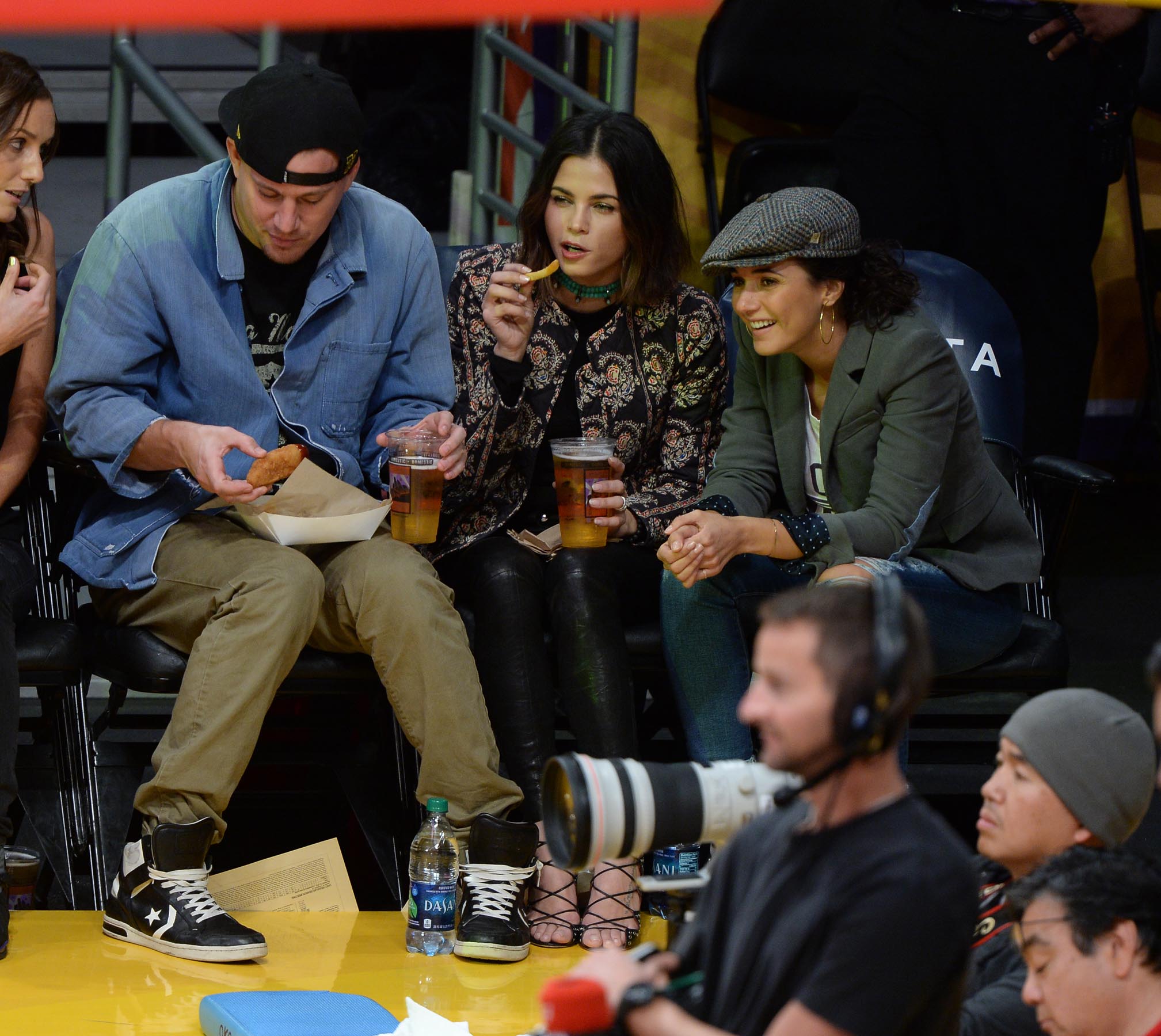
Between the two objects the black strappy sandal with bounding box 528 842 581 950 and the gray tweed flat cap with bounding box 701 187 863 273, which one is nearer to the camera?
the black strappy sandal with bounding box 528 842 581 950

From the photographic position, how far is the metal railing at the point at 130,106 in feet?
13.3

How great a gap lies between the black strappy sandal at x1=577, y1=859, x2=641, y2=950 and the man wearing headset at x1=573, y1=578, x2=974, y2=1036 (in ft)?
4.44

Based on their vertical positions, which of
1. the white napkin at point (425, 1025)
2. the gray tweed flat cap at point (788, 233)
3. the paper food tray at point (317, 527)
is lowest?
the white napkin at point (425, 1025)

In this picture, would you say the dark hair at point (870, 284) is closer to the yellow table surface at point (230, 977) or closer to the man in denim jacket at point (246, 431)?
the man in denim jacket at point (246, 431)

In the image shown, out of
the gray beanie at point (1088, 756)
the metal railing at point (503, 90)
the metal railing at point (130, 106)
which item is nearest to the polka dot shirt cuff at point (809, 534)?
the gray beanie at point (1088, 756)

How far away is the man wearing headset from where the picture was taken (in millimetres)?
1281

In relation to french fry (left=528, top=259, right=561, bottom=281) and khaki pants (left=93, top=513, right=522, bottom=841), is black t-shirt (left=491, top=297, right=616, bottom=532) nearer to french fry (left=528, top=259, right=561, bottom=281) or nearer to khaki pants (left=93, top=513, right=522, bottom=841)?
french fry (left=528, top=259, right=561, bottom=281)

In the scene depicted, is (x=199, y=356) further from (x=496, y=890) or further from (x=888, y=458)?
(x=888, y=458)

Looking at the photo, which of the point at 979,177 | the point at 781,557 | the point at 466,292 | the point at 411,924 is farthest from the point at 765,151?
the point at 411,924

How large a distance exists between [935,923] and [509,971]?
1.42 meters

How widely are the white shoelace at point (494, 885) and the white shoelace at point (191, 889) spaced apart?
420mm

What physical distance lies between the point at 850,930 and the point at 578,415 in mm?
1922

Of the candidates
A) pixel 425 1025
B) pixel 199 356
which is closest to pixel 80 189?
pixel 199 356

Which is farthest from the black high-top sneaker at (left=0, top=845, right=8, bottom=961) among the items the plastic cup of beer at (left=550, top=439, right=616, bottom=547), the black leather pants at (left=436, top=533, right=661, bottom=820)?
the plastic cup of beer at (left=550, top=439, right=616, bottom=547)
